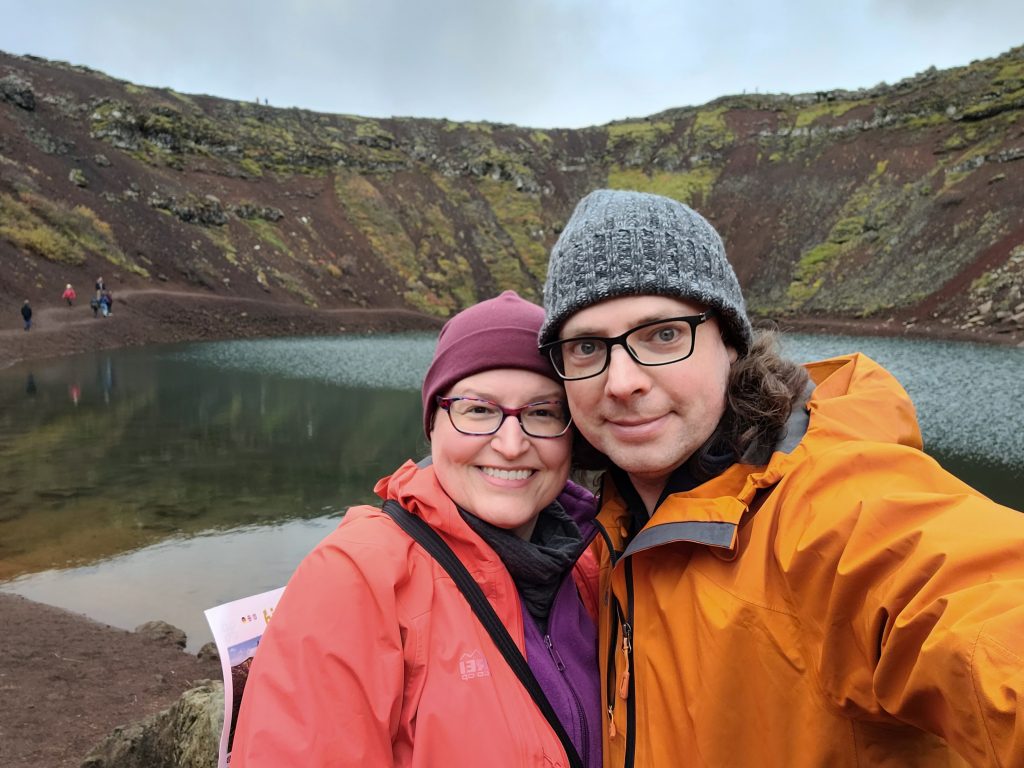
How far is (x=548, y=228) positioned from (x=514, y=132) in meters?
19.7

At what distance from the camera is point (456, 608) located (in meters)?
1.72

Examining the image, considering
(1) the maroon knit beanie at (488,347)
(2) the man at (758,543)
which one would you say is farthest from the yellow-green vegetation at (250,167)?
(2) the man at (758,543)

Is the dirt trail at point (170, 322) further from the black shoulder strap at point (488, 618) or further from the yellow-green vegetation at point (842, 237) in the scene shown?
the yellow-green vegetation at point (842, 237)

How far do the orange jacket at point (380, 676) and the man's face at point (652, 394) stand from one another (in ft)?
2.06

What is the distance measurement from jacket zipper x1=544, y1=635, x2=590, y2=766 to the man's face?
0.61m

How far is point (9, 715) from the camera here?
16.2 feet

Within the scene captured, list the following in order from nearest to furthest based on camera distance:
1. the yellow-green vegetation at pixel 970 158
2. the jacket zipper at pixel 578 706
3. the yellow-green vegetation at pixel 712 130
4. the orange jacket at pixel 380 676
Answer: the orange jacket at pixel 380 676, the jacket zipper at pixel 578 706, the yellow-green vegetation at pixel 970 158, the yellow-green vegetation at pixel 712 130

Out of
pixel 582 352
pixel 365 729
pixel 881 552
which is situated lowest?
pixel 365 729

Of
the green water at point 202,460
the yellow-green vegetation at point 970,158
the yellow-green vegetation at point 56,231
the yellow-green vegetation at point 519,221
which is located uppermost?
the yellow-green vegetation at point 970,158

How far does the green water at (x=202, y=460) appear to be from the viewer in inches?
325

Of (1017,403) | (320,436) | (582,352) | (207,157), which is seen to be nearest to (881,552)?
(582,352)

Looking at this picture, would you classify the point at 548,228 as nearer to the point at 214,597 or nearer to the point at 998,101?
the point at 998,101

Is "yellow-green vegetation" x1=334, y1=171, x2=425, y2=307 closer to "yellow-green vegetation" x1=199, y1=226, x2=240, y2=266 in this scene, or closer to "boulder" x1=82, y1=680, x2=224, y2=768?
"yellow-green vegetation" x1=199, y1=226, x2=240, y2=266

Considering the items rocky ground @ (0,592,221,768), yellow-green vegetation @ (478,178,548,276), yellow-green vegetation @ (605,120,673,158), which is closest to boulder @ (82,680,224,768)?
rocky ground @ (0,592,221,768)
